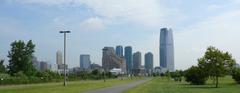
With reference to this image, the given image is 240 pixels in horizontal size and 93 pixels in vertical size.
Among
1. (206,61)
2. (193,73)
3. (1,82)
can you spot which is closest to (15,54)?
(1,82)

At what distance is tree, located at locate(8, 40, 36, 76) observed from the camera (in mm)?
142625

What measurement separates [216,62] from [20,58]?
8646 centimetres

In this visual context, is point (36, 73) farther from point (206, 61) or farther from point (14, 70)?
point (206, 61)

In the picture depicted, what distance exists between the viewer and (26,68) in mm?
142875

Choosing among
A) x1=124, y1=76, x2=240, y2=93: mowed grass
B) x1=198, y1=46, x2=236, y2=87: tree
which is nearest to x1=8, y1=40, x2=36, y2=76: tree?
x1=124, y1=76, x2=240, y2=93: mowed grass

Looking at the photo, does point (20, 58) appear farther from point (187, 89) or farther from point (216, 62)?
point (187, 89)

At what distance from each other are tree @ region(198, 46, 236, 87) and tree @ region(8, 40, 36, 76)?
3247 inches

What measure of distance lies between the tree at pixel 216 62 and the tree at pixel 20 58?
82.5 metres

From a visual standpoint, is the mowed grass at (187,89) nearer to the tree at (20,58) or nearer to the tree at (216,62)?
the tree at (216,62)

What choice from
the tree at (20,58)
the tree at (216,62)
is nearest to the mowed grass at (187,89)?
the tree at (216,62)

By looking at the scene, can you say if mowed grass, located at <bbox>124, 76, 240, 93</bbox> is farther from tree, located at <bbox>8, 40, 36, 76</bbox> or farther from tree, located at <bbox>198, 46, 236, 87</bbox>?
tree, located at <bbox>8, 40, 36, 76</bbox>

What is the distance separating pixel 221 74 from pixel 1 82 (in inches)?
1511

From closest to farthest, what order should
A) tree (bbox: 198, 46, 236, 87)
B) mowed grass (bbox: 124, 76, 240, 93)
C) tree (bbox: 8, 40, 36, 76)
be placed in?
mowed grass (bbox: 124, 76, 240, 93) → tree (bbox: 198, 46, 236, 87) → tree (bbox: 8, 40, 36, 76)

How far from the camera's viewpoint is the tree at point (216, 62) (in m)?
67.6
